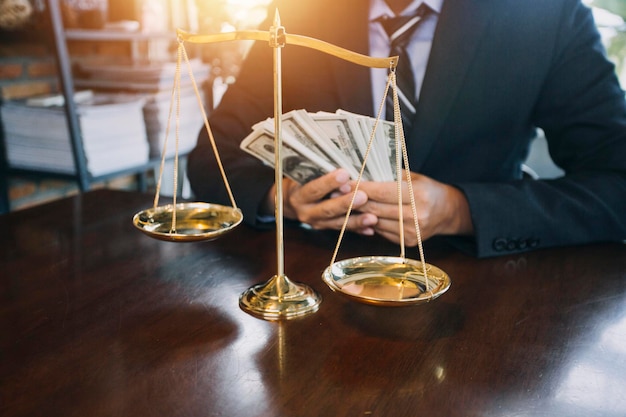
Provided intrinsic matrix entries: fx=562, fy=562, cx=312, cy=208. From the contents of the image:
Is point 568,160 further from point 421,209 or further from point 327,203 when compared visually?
point 327,203

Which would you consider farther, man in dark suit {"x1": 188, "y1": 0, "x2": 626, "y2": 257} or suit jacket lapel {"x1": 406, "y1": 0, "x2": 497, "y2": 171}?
suit jacket lapel {"x1": 406, "y1": 0, "x2": 497, "y2": 171}

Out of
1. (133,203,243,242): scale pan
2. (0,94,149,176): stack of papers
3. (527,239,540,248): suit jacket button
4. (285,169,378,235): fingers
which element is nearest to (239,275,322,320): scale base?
(133,203,243,242): scale pan

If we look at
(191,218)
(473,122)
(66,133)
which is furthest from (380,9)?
(66,133)

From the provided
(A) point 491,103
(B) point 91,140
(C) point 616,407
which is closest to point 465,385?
(C) point 616,407

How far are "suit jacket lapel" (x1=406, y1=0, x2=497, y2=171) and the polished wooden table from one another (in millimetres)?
406

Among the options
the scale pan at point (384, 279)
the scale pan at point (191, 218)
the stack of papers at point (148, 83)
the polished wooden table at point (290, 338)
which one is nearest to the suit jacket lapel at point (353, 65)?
the polished wooden table at point (290, 338)

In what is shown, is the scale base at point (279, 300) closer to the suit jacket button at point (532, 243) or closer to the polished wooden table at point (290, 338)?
the polished wooden table at point (290, 338)

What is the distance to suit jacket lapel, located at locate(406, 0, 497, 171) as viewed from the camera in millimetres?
1388

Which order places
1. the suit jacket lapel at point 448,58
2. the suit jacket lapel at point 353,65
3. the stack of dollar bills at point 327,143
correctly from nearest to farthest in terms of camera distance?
the stack of dollar bills at point 327,143, the suit jacket lapel at point 448,58, the suit jacket lapel at point 353,65

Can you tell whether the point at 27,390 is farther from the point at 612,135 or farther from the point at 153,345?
the point at 612,135

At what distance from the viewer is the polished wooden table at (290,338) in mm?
643

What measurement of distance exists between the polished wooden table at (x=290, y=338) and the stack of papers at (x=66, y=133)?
3.82 feet

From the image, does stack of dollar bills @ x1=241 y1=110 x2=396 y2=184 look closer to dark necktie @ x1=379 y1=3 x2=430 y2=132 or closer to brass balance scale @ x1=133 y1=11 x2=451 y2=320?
brass balance scale @ x1=133 y1=11 x2=451 y2=320

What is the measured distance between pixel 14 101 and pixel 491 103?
185cm
